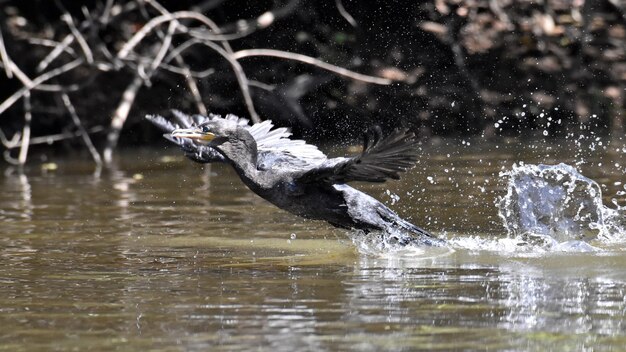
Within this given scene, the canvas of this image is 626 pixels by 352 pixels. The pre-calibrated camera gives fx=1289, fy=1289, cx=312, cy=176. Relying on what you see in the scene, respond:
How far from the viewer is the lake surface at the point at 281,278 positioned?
4.81m

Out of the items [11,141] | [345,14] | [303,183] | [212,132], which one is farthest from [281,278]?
[11,141]

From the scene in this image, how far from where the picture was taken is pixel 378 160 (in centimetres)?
634

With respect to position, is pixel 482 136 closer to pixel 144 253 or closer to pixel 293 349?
pixel 144 253

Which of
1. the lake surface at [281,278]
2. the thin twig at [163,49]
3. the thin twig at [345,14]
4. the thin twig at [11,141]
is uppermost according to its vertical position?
the thin twig at [345,14]

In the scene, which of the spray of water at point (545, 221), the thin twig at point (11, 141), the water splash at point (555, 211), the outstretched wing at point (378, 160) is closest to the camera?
the outstretched wing at point (378, 160)

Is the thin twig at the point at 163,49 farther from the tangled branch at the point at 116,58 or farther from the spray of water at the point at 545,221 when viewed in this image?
the spray of water at the point at 545,221

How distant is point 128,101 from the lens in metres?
12.9

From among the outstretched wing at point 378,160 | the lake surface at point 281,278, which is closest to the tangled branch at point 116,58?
the lake surface at point 281,278

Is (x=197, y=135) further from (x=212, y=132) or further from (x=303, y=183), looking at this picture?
(x=303, y=183)

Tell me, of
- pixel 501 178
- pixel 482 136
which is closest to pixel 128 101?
pixel 482 136

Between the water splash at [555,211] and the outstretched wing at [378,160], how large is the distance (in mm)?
1058

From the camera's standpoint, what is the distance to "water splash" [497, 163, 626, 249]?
731cm

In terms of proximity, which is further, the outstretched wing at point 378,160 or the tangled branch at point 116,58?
the tangled branch at point 116,58

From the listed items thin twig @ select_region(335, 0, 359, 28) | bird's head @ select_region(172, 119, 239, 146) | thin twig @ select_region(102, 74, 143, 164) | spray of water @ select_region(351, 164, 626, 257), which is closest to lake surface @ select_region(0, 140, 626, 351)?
spray of water @ select_region(351, 164, 626, 257)
